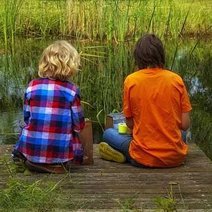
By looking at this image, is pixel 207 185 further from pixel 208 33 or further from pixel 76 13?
pixel 208 33

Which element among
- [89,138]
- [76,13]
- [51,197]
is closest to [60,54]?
[89,138]

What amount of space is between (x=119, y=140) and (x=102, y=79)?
13.4 ft

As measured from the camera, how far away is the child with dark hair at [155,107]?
159 inches

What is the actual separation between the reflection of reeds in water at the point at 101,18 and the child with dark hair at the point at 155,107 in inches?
189

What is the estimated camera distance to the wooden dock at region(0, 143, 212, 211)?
3227mm

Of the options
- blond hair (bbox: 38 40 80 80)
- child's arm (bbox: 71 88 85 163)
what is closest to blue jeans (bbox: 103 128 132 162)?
child's arm (bbox: 71 88 85 163)

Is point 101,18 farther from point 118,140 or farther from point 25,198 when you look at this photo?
point 25,198

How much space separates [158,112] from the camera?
4059 millimetres

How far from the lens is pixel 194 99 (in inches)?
303

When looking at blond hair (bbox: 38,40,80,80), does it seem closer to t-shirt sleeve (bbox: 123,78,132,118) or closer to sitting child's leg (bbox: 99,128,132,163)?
t-shirt sleeve (bbox: 123,78,132,118)

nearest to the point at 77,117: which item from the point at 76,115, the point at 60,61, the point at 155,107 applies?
the point at 76,115

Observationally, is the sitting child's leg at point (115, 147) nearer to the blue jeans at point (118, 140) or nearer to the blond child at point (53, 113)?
the blue jeans at point (118, 140)

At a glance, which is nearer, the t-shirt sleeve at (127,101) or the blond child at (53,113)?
the blond child at (53,113)

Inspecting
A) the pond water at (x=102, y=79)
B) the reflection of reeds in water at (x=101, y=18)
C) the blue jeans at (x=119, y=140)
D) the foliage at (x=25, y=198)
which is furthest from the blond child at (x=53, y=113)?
the reflection of reeds in water at (x=101, y=18)
